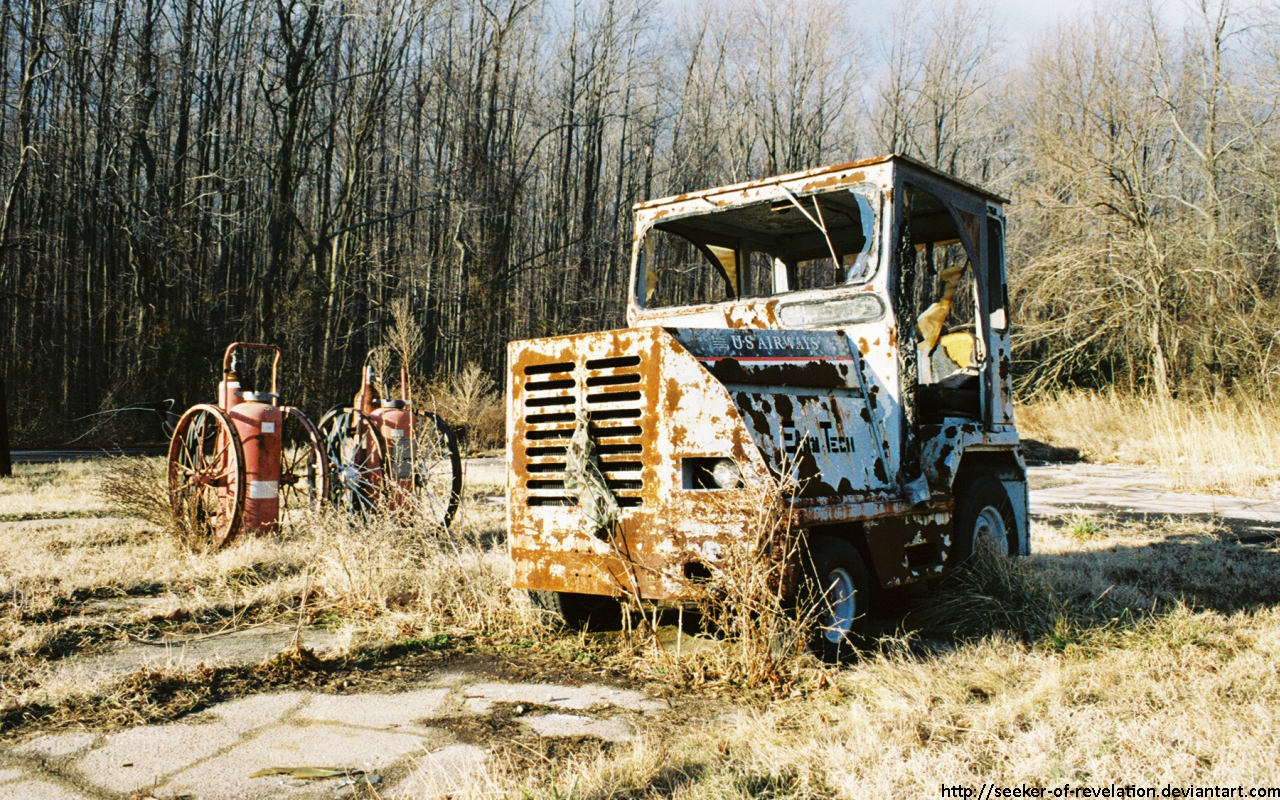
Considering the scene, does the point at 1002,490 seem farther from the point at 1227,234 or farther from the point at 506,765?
the point at 1227,234

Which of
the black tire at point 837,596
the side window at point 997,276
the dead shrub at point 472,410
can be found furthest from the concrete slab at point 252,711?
the dead shrub at point 472,410

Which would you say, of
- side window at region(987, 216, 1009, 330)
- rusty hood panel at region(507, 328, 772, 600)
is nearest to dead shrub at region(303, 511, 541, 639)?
rusty hood panel at region(507, 328, 772, 600)

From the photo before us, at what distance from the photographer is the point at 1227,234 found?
19.9 meters

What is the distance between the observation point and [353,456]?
328 inches

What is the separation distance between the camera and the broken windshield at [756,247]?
19.3ft

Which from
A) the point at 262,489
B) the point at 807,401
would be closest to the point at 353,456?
the point at 262,489

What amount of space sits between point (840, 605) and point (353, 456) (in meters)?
5.17

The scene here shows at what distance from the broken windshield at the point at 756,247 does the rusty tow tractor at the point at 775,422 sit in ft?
0.09

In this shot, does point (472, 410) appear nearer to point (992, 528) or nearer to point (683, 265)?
point (683, 265)

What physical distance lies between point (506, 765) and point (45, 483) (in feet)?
34.5

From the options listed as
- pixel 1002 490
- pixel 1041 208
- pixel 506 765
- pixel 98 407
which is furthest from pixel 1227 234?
pixel 98 407

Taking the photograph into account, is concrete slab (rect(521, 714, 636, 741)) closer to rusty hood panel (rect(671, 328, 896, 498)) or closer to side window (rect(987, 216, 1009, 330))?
rusty hood panel (rect(671, 328, 896, 498))

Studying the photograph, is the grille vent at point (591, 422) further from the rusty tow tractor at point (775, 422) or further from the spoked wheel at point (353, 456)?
the spoked wheel at point (353, 456)

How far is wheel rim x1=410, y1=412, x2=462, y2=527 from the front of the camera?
602 centimetres
